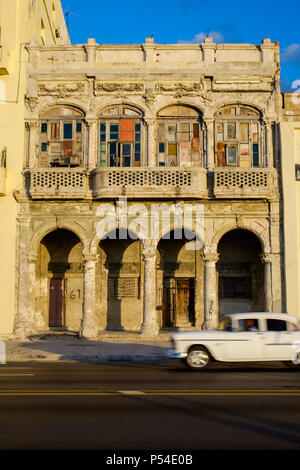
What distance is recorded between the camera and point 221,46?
22781 mm

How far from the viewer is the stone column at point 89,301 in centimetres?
2173

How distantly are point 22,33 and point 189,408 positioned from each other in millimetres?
20105

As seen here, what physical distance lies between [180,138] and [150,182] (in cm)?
265

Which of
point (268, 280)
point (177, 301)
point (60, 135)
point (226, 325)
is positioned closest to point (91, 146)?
point (60, 135)

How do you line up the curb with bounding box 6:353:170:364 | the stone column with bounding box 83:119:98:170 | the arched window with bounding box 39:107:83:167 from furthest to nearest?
the arched window with bounding box 39:107:83:167
the stone column with bounding box 83:119:98:170
the curb with bounding box 6:353:170:364

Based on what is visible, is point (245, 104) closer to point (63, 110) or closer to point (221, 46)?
point (221, 46)

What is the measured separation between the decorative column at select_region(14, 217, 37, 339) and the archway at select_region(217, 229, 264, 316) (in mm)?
8728

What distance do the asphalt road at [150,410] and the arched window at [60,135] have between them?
1192 cm

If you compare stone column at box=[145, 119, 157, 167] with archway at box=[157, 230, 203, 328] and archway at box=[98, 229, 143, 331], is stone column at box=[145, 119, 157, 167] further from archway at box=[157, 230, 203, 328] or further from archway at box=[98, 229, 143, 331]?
archway at box=[157, 230, 203, 328]

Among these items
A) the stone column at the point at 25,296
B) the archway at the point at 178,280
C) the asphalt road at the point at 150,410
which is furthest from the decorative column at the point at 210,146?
the asphalt road at the point at 150,410

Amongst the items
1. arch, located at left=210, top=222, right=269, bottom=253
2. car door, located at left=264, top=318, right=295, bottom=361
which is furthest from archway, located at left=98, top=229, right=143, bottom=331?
car door, located at left=264, top=318, right=295, bottom=361

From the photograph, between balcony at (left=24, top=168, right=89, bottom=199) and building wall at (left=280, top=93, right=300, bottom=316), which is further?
balcony at (left=24, top=168, right=89, bottom=199)

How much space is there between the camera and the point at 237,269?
24.8 metres

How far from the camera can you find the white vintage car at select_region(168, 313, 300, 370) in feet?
44.1
